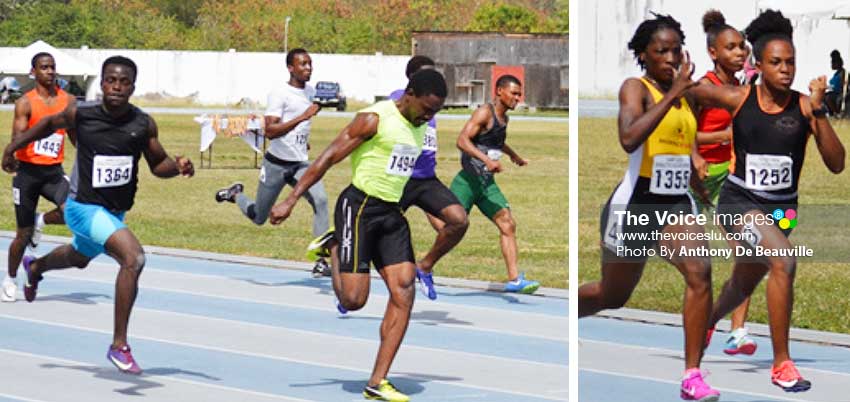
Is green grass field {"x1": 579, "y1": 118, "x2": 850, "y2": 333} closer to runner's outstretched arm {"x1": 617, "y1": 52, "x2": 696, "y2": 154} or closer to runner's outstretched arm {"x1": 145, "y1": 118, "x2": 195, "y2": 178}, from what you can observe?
runner's outstretched arm {"x1": 617, "y1": 52, "x2": 696, "y2": 154}

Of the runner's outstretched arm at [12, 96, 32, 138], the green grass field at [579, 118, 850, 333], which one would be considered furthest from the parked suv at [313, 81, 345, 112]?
the runner's outstretched arm at [12, 96, 32, 138]

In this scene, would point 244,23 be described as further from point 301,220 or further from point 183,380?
point 183,380

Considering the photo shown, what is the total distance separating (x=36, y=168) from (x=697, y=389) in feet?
22.1

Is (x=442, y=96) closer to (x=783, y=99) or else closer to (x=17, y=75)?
(x=783, y=99)

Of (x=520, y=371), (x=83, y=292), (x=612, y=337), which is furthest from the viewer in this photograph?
(x=83, y=292)

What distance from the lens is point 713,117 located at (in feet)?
34.2

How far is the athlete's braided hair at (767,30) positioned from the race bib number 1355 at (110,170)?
11.8ft

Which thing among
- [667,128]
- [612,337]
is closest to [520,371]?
[612,337]

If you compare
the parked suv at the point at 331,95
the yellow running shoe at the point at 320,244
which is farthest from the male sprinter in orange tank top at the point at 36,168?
the parked suv at the point at 331,95

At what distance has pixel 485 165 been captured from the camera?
13.5 m

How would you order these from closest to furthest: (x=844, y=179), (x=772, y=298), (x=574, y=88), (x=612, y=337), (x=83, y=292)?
(x=574, y=88), (x=772, y=298), (x=612, y=337), (x=83, y=292), (x=844, y=179)

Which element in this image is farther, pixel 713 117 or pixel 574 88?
pixel 713 117

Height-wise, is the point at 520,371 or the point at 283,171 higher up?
the point at 283,171

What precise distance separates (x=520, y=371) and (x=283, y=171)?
4447mm
